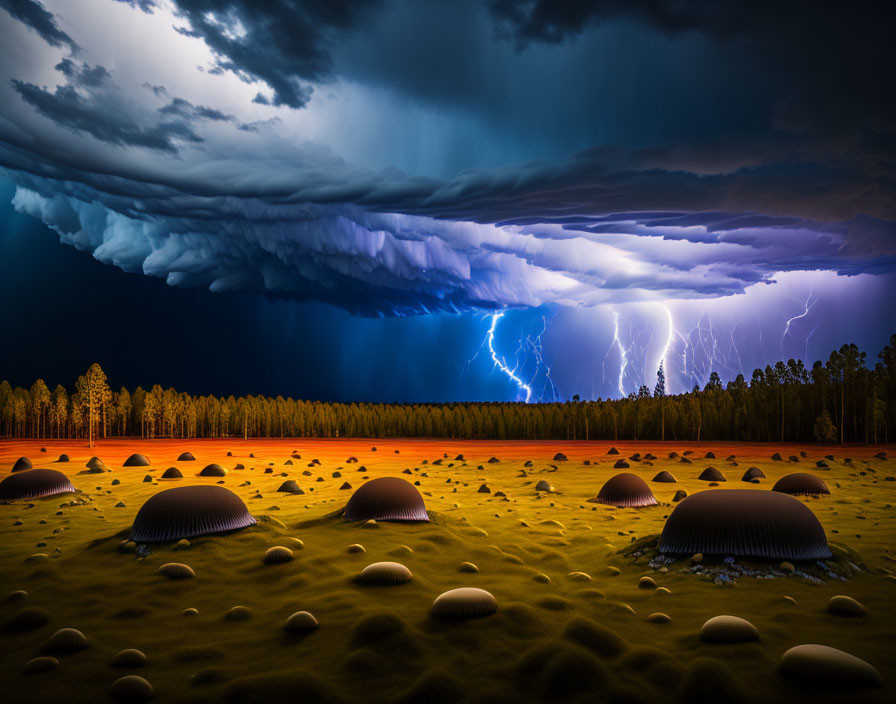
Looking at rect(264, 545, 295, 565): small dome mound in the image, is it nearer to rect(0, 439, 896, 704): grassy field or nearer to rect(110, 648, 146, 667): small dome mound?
rect(0, 439, 896, 704): grassy field

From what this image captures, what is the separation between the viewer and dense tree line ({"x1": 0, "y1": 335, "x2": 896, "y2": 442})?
98.6 meters

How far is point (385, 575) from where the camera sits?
15898mm

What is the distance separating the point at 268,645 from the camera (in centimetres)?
1230

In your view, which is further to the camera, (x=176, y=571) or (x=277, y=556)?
(x=277, y=556)

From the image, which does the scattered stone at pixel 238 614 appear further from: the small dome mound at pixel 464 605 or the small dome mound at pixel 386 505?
the small dome mound at pixel 386 505

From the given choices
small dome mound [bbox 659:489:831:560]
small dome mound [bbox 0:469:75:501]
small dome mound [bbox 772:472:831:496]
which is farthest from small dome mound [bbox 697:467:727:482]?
small dome mound [bbox 0:469:75:501]

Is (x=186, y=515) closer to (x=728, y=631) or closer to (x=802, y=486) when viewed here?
(x=728, y=631)

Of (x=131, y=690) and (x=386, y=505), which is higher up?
(x=386, y=505)

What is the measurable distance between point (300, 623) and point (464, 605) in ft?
11.8

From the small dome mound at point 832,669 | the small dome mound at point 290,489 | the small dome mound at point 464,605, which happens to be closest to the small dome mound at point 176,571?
the small dome mound at point 464,605

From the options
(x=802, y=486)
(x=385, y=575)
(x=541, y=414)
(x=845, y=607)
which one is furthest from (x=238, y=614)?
(x=541, y=414)

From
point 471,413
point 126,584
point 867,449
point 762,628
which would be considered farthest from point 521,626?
point 471,413

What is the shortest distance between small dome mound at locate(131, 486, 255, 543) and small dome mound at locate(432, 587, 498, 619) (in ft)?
35.2

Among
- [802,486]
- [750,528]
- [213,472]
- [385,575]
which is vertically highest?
[750,528]
